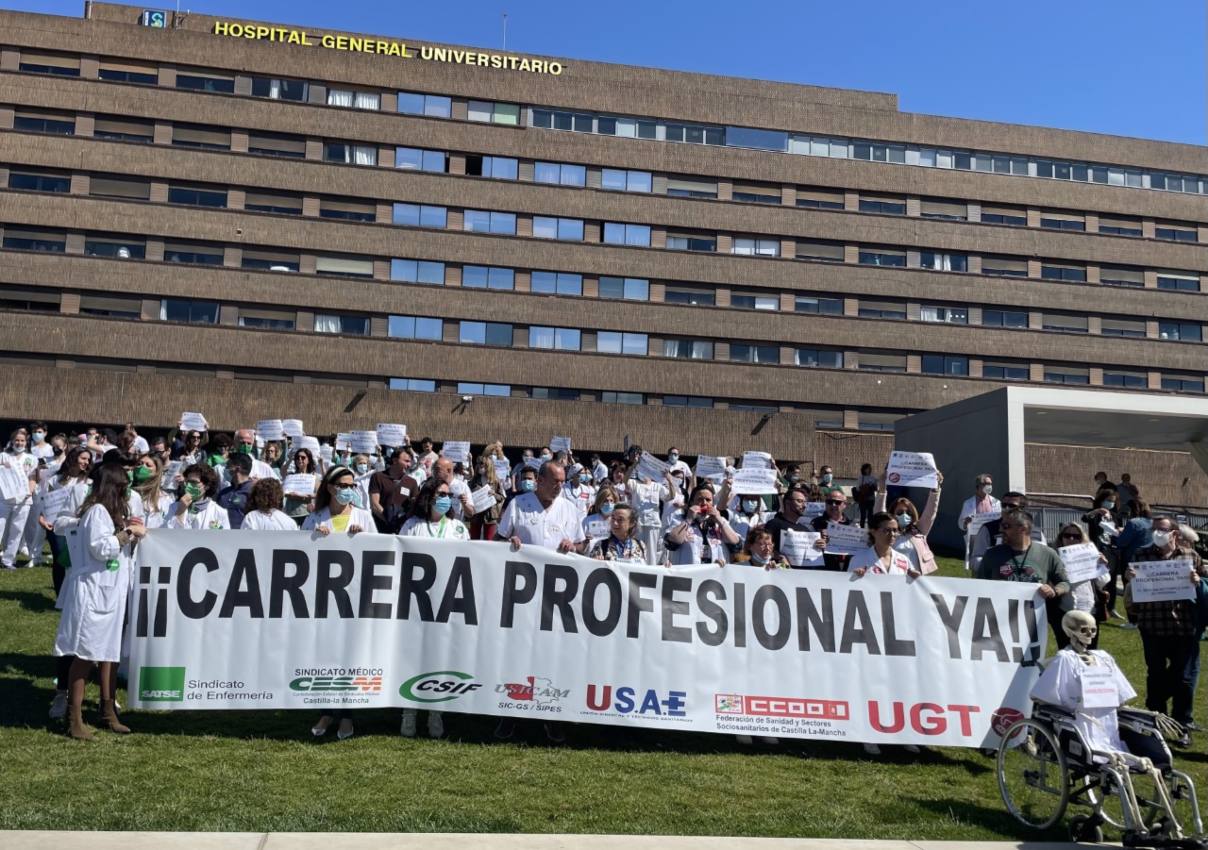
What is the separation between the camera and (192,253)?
45.5 metres

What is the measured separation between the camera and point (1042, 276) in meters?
55.1

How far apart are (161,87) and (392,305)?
1350 centimetres

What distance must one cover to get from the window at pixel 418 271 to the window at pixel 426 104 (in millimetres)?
7024

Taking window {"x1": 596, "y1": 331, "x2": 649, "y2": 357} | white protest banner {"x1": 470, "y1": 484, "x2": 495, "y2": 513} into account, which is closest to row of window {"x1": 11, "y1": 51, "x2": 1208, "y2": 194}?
window {"x1": 596, "y1": 331, "x2": 649, "y2": 357}

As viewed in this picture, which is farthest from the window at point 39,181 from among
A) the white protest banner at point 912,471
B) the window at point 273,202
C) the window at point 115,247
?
the white protest banner at point 912,471

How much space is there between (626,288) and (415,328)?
996cm

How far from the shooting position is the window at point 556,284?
159 ft

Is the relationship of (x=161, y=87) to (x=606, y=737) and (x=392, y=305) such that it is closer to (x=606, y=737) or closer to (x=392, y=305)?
(x=392, y=305)

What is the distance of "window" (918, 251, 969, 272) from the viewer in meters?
53.6

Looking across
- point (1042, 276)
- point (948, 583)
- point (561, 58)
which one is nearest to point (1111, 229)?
point (1042, 276)

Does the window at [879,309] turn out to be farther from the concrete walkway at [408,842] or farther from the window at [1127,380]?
the concrete walkway at [408,842]

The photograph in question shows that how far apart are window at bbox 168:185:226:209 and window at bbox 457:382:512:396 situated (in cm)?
1286

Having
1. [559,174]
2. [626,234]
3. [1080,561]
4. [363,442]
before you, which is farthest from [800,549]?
[559,174]

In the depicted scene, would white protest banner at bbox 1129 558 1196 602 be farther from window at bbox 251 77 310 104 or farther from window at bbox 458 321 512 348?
window at bbox 251 77 310 104
